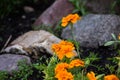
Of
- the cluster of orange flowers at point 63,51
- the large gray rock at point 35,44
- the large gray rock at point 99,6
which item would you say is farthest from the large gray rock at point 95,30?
the cluster of orange flowers at point 63,51

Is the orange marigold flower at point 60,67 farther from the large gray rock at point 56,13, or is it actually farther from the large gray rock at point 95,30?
the large gray rock at point 56,13

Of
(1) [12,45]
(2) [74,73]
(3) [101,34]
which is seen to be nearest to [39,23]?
(1) [12,45]

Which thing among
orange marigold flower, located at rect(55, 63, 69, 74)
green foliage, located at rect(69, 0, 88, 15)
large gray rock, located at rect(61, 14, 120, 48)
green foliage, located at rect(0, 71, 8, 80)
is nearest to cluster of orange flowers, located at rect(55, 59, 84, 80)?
orange marigold flower, located at rect(55, 63, 69, 74)

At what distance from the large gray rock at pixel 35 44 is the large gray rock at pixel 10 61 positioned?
150mm

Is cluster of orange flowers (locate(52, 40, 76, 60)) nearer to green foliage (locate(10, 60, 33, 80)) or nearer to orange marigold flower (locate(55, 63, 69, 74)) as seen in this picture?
orange marigold flower (locate(55, 63, 69, 74))

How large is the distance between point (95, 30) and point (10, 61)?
3.86 feet

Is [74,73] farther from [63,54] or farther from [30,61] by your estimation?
[30,61]

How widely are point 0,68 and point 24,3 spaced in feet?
7.32

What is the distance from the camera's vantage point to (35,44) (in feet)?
14.6

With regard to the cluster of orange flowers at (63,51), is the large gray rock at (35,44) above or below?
above

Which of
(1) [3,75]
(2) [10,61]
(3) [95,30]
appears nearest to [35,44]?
(2) [10,61]

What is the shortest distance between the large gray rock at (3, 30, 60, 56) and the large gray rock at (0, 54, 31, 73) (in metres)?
0.15

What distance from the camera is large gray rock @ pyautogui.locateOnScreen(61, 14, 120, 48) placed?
178 inches

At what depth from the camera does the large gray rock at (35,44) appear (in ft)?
14.4
